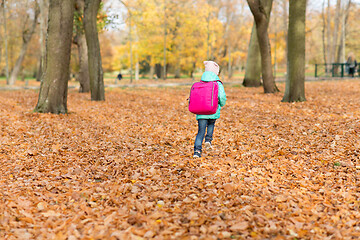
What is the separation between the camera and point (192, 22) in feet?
127

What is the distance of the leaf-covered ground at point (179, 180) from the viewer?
3562mm

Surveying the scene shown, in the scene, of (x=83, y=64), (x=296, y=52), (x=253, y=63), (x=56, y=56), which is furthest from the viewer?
(x=253, y=63)

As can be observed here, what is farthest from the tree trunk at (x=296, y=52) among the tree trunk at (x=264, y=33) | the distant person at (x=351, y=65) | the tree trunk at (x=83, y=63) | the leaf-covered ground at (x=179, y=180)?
the distant person at (x=351, y=65)

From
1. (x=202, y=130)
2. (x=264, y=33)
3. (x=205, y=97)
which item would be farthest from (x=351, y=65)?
(x=205, y=97)

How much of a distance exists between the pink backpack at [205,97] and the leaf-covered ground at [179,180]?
95cm

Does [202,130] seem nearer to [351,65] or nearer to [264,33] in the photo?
[264,33]

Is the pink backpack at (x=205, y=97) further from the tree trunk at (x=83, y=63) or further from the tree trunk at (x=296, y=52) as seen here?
the tree trunk at (x=83, y=63)

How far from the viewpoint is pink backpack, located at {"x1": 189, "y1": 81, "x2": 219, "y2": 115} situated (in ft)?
17.5

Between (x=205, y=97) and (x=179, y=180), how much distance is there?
4.53 feet

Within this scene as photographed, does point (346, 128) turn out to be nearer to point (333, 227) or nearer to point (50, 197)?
point (333, 227)

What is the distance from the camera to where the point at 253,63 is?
66.4ft

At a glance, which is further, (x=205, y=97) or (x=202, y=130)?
(x=202, y=130)

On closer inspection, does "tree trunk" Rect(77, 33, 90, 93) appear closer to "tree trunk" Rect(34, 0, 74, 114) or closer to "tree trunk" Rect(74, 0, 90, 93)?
"tree trunk" Rect(74, 0, 90, 93)

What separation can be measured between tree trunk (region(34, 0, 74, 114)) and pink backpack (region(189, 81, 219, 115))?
251 inches
